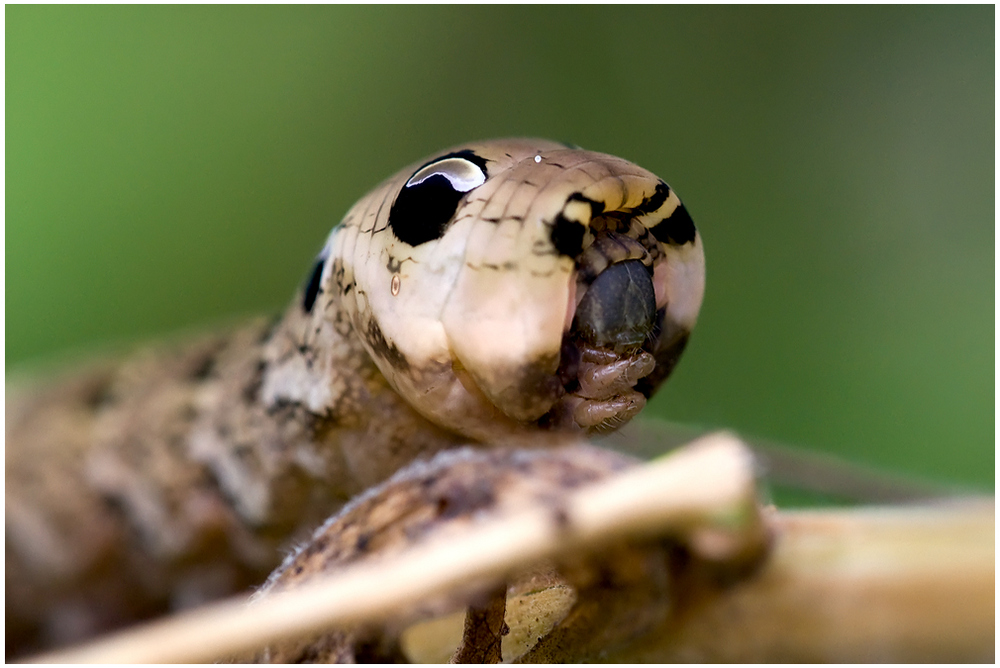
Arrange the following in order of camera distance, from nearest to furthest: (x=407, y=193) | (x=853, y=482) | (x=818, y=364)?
A: (x=407, y=193) < (x=853, y=482) < (x=818, y=364)

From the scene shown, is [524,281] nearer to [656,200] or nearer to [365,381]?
[656,200]

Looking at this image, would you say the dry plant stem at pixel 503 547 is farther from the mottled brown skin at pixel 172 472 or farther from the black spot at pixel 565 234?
the mottled brown skin at pixel 172 472

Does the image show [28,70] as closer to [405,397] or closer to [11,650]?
[11,650]

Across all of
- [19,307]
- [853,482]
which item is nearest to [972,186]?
[853,482]

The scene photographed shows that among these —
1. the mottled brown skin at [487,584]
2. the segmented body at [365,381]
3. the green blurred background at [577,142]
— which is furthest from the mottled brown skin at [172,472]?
the green blurred background at [577,142]

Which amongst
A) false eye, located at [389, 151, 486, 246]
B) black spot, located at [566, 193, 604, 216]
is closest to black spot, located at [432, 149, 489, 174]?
false eye, located at [389, 151, 486, 246]

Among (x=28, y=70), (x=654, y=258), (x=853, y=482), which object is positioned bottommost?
(x=853, y=482)

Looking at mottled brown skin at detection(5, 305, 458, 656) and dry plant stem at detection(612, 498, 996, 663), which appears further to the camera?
mottled brown skin at detection(5, 305, 458, 656)

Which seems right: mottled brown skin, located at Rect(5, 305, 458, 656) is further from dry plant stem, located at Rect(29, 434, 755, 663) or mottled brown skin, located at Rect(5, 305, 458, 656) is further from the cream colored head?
dry plant stem, located at Rect(29, 434, 755, 663)
